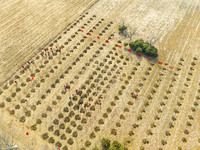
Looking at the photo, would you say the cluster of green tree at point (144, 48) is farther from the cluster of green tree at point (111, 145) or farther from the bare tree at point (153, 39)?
the cluster of green tree at point (111, 145)

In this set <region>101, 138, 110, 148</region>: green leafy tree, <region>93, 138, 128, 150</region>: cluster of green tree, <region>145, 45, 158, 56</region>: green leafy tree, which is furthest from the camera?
<region>145, 45, 158, 56</region>: green leafy tree

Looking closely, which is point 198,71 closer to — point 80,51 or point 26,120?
point 80,51

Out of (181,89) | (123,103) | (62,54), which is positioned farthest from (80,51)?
(181,89)

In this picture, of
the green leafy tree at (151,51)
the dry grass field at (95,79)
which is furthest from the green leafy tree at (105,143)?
the green leafy tree at (151,51)

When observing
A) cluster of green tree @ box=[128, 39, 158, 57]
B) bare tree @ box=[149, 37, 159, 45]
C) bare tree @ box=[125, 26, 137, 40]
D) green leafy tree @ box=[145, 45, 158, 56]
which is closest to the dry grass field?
bare tree @ box=[149, 37, 159, 45]

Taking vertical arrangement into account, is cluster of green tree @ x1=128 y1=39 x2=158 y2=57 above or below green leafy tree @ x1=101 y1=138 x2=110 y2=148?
above

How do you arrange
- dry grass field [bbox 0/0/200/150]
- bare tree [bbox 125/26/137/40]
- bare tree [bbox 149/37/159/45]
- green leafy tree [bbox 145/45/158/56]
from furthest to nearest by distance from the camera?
bare tree [bbox 125/26/137/40], bare tree [bbox 149/37/159/45], green leafy tree [bbox 145/45/158/56], dry grass field [bbox 0/0/200/150]

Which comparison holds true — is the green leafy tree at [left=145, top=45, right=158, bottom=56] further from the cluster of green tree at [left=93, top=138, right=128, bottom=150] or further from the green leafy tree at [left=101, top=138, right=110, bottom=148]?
the green leafy tree at [left=101, top=138, right=110, bottom=148]

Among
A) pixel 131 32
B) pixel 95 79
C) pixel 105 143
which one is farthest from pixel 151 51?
pixel 105 143

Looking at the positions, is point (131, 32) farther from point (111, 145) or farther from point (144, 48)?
point (111, 145)

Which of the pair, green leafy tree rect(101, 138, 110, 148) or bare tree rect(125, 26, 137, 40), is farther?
bare tree rect(125, 26, 137, 40)
